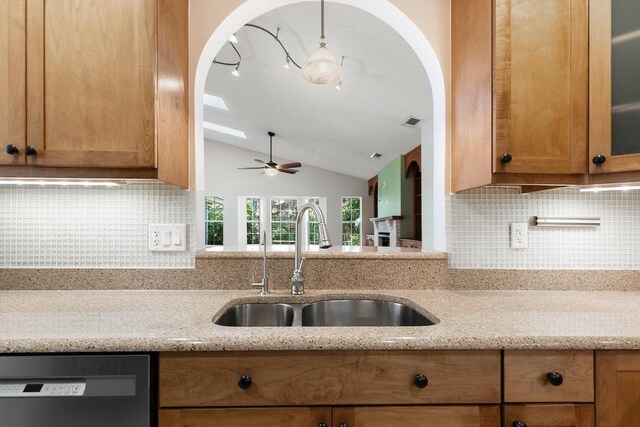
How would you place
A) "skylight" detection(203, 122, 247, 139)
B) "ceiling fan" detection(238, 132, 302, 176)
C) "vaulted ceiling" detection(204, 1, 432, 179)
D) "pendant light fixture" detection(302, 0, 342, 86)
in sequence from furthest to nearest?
"skylight" detection(203, 122, 247, 139)
"ceiling fan" detection(238, 132, 302, 176)
"vaulted ceiling" detection(204, 1, 432, 179)
"pendant light fixture" detection(302, 0, 342, 86)

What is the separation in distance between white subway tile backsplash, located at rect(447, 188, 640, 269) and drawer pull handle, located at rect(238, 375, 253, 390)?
95 cm

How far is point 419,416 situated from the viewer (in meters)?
0.88

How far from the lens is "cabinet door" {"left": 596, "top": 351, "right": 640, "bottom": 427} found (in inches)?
34.9

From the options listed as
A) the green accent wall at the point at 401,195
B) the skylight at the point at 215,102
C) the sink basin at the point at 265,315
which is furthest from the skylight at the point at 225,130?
the sink basin at the point at 265,315

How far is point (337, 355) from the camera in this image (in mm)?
883

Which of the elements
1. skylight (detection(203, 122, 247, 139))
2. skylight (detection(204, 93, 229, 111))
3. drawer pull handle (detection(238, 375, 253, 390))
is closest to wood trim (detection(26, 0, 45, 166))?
drawer pull handle (detection(238, 375, 253, 390))

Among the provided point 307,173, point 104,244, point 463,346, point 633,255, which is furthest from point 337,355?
point 307,173

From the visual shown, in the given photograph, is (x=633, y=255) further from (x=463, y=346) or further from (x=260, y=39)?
(x=260, y=39)

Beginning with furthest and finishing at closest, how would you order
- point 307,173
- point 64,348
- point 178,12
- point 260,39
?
point 307,173 → point 260,39 → point 178,12 → point 64,348

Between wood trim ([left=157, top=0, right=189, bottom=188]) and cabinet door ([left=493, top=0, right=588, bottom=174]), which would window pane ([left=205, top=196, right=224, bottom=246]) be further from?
cabinet door ([left=493, top=0, right=588, bottom=174])

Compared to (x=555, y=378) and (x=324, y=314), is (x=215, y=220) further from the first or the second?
(x=555, y=378)

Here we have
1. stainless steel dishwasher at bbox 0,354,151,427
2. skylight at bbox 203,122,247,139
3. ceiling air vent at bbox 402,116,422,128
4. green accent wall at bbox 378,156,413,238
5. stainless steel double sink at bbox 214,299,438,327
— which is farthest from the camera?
skylight at bbox 203,122,247,139

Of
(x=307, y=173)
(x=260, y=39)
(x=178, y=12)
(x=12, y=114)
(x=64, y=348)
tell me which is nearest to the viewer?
(x=64, y=348)

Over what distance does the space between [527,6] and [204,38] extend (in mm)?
1176
